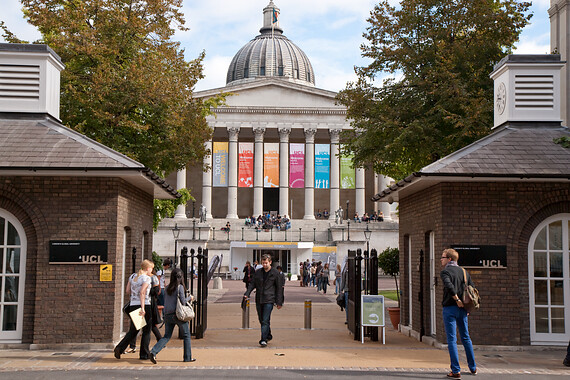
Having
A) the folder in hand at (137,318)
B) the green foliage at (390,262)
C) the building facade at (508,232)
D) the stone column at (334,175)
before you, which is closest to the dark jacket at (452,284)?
the building facade at (508,232)

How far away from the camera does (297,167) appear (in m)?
63.2

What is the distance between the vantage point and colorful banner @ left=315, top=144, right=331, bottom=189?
208 feet

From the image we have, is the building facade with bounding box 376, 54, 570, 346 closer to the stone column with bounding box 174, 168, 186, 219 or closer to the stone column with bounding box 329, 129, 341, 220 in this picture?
the stone column with bounding box 174, 168, 186, 219

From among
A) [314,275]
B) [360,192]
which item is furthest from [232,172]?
[314,275]

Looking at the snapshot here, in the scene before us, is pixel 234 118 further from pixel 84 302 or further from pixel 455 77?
pixel 84 302

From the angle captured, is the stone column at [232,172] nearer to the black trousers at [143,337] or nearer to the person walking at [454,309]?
the black trousers at [143,337]

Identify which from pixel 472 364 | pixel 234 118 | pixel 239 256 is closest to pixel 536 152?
pixel 472 364

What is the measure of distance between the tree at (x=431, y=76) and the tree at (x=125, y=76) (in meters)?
6.57

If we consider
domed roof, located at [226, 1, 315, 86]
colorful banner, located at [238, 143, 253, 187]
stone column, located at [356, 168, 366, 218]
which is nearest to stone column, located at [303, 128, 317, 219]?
stone column, located at [356, 168, 366, 218]

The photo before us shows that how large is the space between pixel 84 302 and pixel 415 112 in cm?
1472

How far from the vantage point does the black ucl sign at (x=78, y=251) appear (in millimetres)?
13500

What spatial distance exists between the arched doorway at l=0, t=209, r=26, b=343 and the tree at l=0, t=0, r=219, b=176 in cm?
763

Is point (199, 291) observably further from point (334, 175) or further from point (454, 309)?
point (334, 175)

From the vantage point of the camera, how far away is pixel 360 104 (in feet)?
84.4
